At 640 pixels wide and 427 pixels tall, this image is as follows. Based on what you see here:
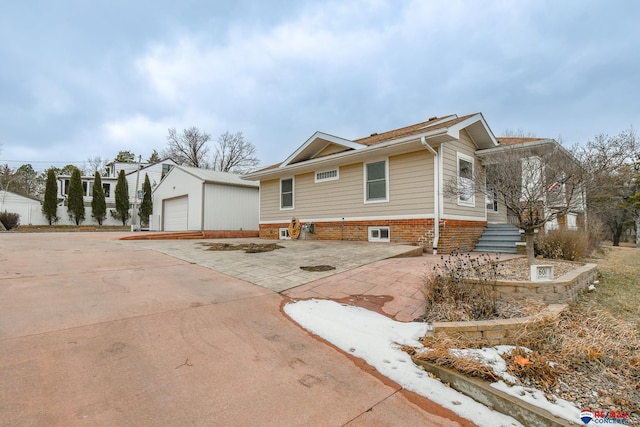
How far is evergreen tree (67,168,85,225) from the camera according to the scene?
73.2ft

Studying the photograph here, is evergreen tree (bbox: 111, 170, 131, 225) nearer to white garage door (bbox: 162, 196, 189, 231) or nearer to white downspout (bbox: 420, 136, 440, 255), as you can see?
white garage door (bbox: 162, 196, 189, 231)

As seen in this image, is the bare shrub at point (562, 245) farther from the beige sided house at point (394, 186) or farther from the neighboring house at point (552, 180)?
the neighboring house at point (552, 180)

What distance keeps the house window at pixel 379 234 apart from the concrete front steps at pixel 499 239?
109 inches

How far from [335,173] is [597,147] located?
23.0 ft

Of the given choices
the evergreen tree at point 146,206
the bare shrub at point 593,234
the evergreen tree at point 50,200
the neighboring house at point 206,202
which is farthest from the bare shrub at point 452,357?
the evergreen tree at point 50,200

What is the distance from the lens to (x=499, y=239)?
8.93 meters

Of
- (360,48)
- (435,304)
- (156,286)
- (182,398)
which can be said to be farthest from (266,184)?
(182,398)

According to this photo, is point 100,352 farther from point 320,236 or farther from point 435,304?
point 320,236

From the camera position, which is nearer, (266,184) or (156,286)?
(156,286)

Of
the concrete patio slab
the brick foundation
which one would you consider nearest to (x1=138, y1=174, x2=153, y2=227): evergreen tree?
the brick foundation

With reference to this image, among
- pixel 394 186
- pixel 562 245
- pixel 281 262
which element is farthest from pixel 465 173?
pixel 281 262

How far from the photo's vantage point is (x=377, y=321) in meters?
3.36

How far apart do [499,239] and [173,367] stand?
929cm

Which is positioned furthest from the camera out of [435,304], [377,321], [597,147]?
[597,147]
